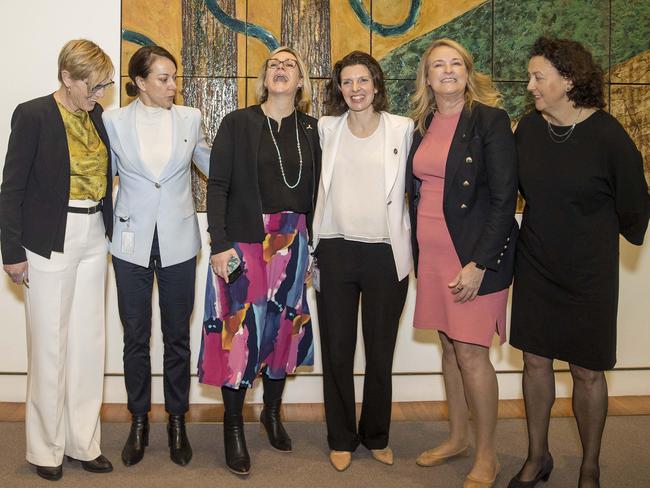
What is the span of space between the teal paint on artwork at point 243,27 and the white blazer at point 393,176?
3.62 ft

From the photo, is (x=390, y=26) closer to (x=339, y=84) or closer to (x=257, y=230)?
(x=339, y=84)

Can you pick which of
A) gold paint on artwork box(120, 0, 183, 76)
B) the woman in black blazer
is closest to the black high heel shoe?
the woman in black blazer

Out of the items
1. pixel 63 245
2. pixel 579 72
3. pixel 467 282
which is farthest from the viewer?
pixel 63 245

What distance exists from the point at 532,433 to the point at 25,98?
3276 millimetres

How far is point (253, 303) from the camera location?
3.03m

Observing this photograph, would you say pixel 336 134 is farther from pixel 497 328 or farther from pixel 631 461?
pixel 631 461

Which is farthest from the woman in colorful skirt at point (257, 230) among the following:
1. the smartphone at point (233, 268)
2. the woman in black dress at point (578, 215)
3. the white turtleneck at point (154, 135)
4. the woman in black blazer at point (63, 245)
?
the woman in black dress at point (578, 215)

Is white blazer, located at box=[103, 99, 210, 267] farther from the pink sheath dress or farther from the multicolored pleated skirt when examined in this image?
the pink sheath dress

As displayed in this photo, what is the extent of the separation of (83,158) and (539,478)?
7.92 ft

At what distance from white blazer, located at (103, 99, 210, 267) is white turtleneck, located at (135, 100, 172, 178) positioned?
2 cm

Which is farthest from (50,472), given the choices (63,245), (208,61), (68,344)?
(208,61)

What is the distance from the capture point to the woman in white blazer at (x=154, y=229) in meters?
2.99

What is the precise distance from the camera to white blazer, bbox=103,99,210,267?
2.99 metres

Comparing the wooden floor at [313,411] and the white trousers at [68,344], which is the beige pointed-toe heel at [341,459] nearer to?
the wooden floor at [313,411]
